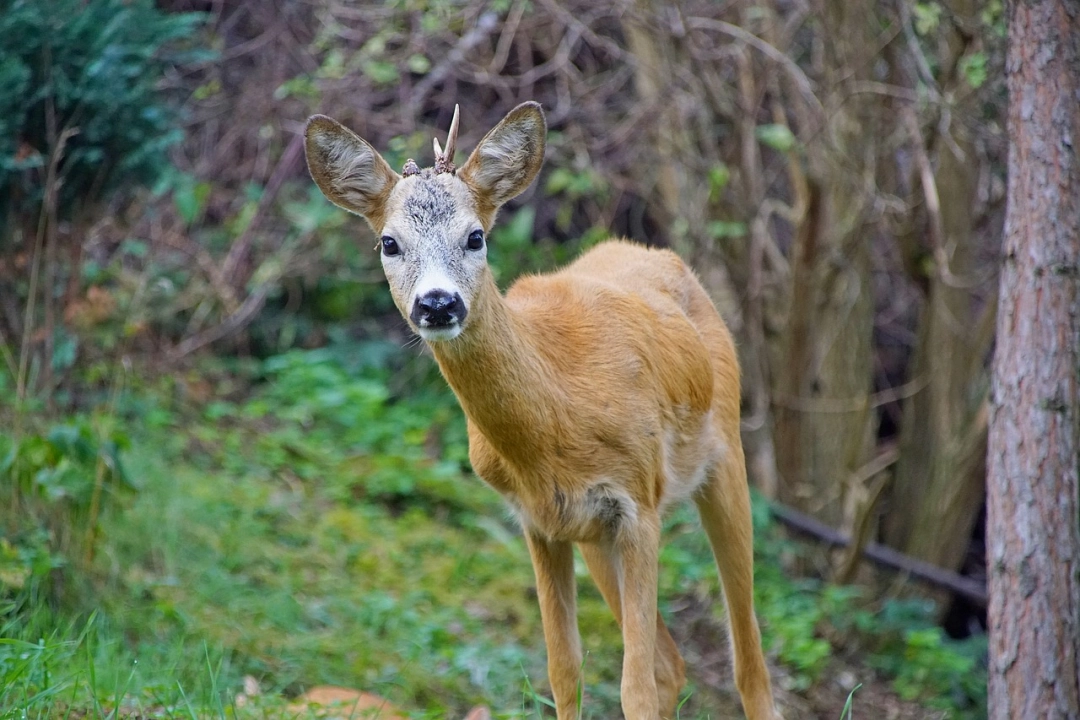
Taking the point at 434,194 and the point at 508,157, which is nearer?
the point at 434,194

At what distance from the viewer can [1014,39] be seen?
5.05 metres

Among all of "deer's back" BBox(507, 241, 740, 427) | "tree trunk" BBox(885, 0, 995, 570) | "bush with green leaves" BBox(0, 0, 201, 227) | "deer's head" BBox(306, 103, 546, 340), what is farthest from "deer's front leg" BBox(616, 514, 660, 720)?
"tree trunk" BBox(885, 0, 995, 570)

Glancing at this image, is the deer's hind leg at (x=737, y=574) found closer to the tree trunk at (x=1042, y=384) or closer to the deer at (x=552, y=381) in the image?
the deer at (x=552, y=381)

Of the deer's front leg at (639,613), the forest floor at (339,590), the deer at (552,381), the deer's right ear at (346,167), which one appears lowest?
the forest floor at (339,590)

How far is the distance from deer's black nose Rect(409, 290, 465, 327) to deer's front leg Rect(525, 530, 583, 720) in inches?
45.5

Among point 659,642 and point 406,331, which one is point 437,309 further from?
point 406,331

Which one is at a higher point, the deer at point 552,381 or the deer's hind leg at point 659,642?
the deer at point 552,381

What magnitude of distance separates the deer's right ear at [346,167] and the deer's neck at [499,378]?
554 mm

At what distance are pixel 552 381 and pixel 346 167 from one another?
3.64 ft

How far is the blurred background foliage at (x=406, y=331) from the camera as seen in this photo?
20.1 ft

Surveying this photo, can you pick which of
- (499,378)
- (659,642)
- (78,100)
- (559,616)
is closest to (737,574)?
(659,642)

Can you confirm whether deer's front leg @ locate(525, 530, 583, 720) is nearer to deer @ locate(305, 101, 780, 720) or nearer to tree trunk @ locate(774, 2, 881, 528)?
deer @ locate(305, 101, 780, 720)

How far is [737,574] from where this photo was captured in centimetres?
538

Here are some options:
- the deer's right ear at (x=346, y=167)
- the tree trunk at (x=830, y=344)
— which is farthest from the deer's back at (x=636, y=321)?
the tree trunk at (x=830, y=344)
